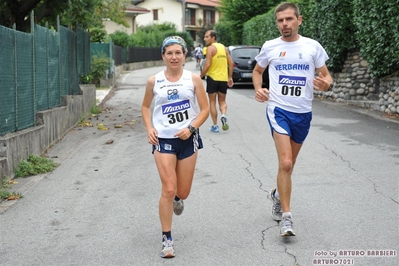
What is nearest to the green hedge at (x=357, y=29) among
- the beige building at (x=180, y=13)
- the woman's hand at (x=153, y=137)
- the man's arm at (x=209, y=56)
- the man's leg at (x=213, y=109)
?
the man's arm at (x=209, y=56)

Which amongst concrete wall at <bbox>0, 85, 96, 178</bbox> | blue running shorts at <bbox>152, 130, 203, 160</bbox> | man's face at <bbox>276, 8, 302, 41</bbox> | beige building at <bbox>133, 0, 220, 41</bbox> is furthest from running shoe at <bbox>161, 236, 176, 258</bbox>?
beige building at <bbox>133, 0, 220, 41</bbox>

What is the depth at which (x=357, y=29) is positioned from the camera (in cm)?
1864

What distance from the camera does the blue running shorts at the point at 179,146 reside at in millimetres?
5715

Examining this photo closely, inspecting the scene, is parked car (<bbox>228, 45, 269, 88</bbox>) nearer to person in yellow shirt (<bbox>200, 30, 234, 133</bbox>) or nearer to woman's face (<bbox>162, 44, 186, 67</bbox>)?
person in yellow shirt (<bbox>200, 30, 234, 133</bbox>)

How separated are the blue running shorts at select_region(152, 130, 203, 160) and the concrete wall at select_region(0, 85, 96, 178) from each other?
11.8ft

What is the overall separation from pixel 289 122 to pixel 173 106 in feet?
3.93

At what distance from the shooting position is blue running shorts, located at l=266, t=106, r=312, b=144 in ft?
20.5

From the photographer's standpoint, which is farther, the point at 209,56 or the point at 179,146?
the point at 209,56

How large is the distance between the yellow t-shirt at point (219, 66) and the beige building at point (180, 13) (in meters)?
68.1

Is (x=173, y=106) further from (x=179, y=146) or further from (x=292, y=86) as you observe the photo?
(x=292, y=86)

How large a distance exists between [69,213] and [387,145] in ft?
20.4

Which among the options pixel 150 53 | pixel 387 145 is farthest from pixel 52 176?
pixel 150 53

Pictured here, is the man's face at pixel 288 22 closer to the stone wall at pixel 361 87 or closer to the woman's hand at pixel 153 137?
the woman's hand at pixel 153 137

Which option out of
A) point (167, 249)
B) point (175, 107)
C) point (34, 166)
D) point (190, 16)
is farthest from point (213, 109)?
point (190, 16)
